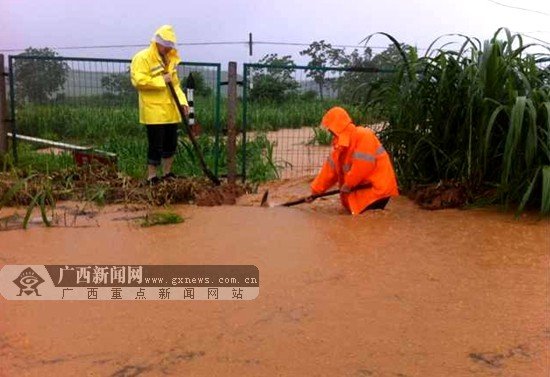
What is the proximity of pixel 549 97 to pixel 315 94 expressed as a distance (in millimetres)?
3128

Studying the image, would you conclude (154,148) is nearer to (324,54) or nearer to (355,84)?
(355,84)

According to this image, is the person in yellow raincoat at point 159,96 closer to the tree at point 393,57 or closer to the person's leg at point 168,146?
the person's leg at point 168,146

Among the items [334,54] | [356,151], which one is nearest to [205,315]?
[356,151]

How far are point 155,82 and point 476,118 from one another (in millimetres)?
2952

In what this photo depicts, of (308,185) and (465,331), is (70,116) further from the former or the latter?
(465,331)

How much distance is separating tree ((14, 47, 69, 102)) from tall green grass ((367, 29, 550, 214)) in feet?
12.8

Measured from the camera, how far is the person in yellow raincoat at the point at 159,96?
19.1 feet

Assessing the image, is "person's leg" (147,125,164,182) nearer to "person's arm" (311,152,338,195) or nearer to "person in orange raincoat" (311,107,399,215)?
"person's arm" (311,152,338,195)

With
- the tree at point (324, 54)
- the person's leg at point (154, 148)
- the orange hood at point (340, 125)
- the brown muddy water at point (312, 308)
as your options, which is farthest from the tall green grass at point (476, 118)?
the tree at point (324, 54)

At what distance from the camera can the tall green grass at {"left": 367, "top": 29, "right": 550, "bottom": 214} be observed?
499 centimetres

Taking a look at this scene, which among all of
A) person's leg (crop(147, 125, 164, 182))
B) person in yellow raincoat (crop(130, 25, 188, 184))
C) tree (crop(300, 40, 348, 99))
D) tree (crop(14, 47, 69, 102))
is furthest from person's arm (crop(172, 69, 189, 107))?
tree (crop(300, 40, 348, 99))

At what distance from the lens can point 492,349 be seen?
2674 millimetres

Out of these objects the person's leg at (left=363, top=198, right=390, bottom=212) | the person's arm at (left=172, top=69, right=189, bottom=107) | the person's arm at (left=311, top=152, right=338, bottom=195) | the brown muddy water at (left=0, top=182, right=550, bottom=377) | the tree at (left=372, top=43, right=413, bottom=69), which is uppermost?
the tree at (left=372, top=43, right=413, bottom=69)

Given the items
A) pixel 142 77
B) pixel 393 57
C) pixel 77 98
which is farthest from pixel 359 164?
pixel 77 98
